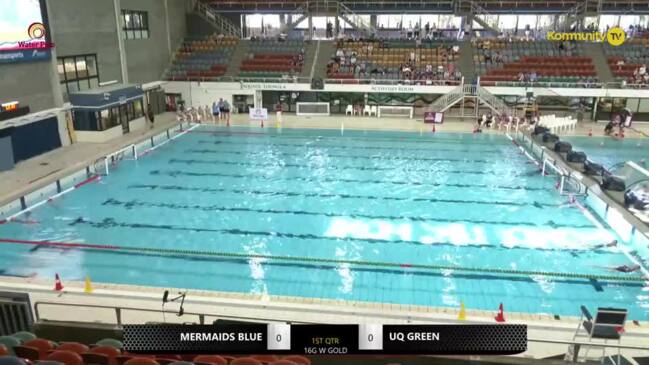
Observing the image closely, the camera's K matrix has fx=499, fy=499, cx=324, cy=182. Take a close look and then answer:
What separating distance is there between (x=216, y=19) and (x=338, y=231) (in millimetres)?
22027

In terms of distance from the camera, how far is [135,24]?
72.8ft

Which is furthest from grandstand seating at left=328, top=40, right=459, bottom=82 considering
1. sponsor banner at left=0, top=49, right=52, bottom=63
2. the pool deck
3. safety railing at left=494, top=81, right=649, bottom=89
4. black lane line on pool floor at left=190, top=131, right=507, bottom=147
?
the pool deck

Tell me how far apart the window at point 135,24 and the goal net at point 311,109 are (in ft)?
25.4

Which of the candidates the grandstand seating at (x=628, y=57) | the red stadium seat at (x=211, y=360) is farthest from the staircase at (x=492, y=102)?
the red stadium seat at (x=211, y=360)

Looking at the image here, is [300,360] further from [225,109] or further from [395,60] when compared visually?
[395,60]

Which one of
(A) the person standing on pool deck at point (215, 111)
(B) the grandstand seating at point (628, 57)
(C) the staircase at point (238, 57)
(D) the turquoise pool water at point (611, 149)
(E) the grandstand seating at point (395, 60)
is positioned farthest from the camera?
(C) the staircase at point (238, 57)

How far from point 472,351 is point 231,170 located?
12.1 m

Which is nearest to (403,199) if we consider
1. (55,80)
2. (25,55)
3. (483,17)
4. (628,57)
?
(25,55)

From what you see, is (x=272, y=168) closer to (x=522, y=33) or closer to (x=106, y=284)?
(x=106, y=284)

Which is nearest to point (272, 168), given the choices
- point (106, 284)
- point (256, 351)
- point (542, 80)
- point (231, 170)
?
point (231, 170)

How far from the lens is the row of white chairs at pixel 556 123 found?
19391 mm

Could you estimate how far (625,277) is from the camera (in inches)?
325

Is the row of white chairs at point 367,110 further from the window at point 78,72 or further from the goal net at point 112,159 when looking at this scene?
the window at point 78,72
